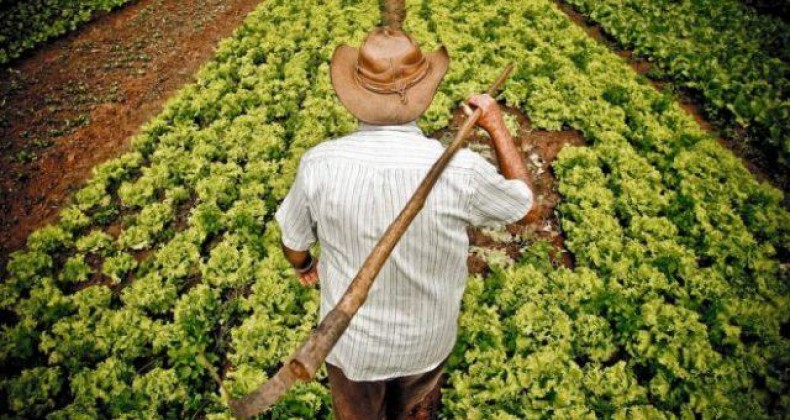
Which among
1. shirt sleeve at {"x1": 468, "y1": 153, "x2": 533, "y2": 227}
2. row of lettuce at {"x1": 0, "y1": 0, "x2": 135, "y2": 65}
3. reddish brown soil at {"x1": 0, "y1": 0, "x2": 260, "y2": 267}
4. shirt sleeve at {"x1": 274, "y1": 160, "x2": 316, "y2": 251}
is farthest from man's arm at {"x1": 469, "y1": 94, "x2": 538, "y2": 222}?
row of lettuce at {"x1": 0, "y1": 0, "x2": 135, "y2": 65}

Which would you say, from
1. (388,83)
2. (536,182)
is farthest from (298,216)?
(536,182)

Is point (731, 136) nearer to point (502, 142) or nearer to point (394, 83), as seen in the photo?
point (502, 142)

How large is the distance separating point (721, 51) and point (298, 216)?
8.81 meters

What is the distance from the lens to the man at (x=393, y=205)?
1.97 metres

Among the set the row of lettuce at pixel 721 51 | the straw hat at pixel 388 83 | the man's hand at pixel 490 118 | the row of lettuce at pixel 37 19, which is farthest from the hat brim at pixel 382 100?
the row of lettuce at pixel 37 19

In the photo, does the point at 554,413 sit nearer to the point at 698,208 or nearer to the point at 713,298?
the point at 713,298

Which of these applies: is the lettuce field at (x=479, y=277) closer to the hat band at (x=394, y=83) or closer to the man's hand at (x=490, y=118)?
the hat band at (x=394, y=83)

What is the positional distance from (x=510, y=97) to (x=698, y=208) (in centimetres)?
294

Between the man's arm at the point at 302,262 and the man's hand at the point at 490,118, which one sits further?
the man's arm at the point at 302,262

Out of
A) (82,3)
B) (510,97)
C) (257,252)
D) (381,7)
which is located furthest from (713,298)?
(82,3)

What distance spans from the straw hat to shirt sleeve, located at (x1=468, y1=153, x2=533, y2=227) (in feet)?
1.43

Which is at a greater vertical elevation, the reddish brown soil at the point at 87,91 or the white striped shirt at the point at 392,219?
the white striped shirt at the point at 392,219

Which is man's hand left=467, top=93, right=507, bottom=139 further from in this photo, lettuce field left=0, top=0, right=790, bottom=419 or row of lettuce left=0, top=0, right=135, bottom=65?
row of lettuce left=0, top=0, right=135, bottom=65

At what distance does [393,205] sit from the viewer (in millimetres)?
1964
